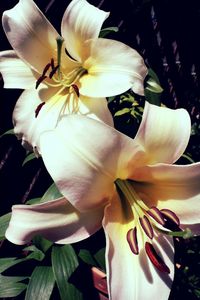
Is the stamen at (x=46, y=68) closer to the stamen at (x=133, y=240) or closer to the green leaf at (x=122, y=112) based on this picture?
the green leaf at (x=122, y=112)

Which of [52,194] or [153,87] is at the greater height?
[153,87]

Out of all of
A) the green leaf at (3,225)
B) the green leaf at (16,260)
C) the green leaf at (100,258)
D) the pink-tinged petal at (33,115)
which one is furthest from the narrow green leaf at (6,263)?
the pink-tinged petal at (33,115)

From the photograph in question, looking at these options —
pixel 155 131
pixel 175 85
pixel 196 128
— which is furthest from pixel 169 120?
pixel 175 85

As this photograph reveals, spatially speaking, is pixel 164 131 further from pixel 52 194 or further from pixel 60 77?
pixel 52 194

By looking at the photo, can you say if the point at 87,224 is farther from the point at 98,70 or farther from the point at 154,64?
the point at 154,64

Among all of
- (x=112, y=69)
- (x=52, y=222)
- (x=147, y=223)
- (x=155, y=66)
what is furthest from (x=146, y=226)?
(x=155, y=66)

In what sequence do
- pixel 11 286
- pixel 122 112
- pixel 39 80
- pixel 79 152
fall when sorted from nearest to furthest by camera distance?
1. pixel 79 152
2. pixel 39 80
3. pixel 122 112
4. pixel 11 286

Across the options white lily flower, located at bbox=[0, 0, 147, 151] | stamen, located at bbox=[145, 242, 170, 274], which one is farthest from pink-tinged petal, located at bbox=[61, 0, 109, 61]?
stamen, located at bbox=[145, 242, 170, 274]
